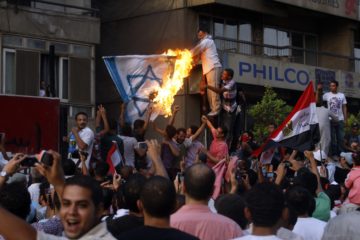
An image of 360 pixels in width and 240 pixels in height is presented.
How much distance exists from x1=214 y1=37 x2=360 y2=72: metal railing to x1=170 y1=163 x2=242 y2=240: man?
64.5 ft

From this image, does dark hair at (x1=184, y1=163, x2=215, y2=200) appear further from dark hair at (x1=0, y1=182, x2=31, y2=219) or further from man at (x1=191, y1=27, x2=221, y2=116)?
man at (x1=191, y1=27, x2=221, y2=116)

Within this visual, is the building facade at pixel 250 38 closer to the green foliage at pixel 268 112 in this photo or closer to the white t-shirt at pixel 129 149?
the green foliage at pixel 268 112

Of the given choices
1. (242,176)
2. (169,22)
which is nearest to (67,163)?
(242,176)

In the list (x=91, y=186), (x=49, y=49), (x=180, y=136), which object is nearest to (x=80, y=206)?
(x=91, y=186)

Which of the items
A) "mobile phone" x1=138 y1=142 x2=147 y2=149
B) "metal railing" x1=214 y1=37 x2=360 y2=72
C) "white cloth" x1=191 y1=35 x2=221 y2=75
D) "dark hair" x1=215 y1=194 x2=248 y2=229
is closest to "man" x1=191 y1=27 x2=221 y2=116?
"white cloth" x1=191 y1=35 x2=221 y2=75

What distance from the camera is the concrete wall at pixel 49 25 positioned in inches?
894

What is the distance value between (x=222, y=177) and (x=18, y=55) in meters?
12.8

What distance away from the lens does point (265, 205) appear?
550 cm

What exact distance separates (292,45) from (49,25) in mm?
10291

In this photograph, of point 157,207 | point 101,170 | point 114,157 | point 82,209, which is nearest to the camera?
point 82,209

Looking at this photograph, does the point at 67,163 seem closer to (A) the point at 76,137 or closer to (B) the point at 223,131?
(A) the point at 76,137

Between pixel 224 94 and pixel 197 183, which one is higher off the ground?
pixel 224 94

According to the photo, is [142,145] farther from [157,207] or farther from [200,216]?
[157,207]

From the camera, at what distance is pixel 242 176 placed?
10.6 meters
